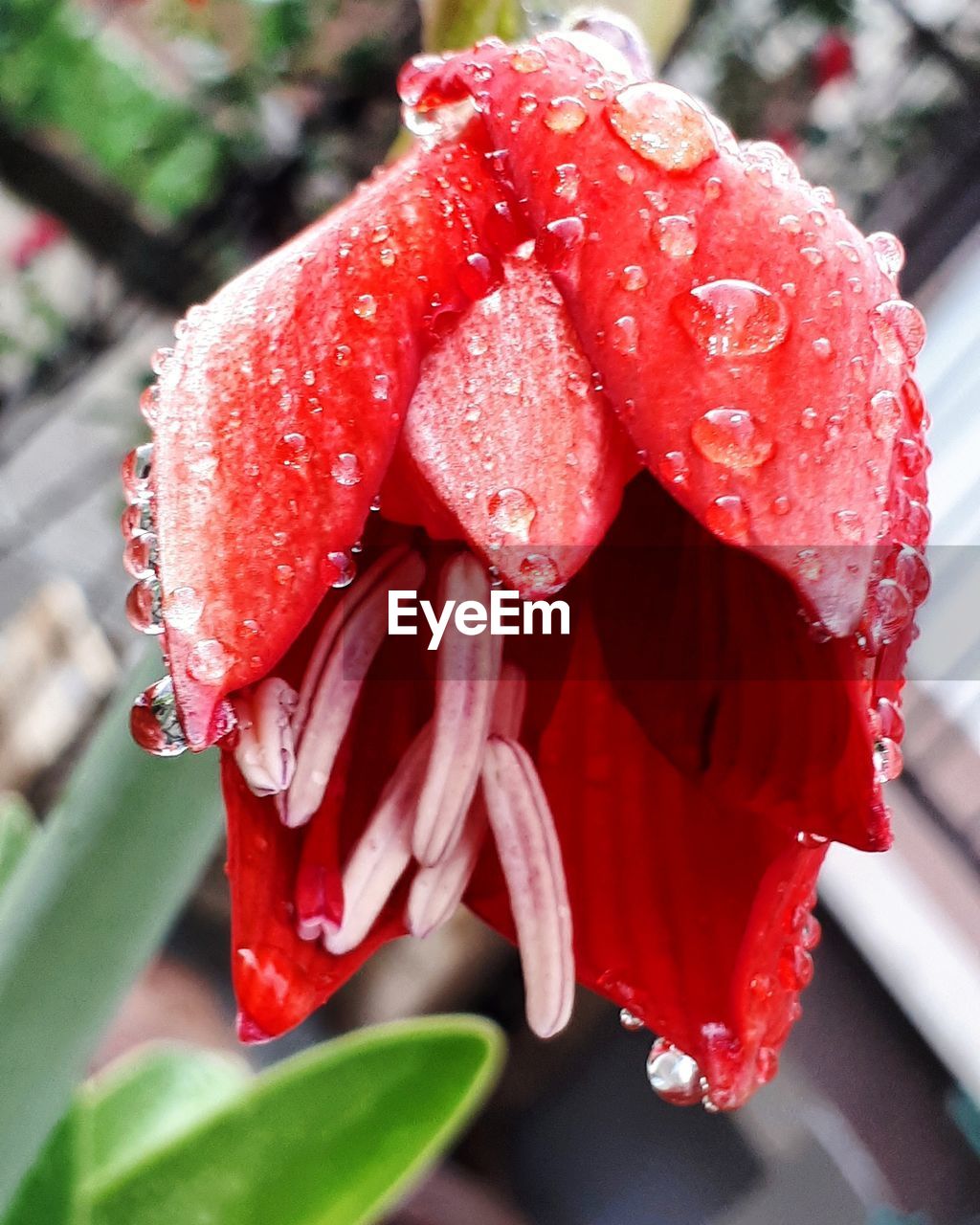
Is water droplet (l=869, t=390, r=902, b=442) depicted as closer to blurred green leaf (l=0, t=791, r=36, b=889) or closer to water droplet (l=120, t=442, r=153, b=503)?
Result: water droplet (l=120, t=442, r=153, b=503)

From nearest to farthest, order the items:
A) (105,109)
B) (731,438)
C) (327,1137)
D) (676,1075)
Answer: (731,438), (676,1075), (327,1137), (105,109)

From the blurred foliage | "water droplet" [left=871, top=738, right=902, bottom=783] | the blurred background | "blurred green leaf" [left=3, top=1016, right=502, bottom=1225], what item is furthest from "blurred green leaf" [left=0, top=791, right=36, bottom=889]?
the blurred foliage

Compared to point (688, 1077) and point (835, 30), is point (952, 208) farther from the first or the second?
point (688, 1077)

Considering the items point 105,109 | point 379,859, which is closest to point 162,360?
point 379,859

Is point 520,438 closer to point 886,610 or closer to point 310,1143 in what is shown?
point 886,610

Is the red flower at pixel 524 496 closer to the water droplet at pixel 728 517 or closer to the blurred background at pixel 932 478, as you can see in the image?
the water droplet at pixel 728 517

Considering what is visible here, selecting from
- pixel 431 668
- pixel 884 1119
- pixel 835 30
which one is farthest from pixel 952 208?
pixel 431 668
